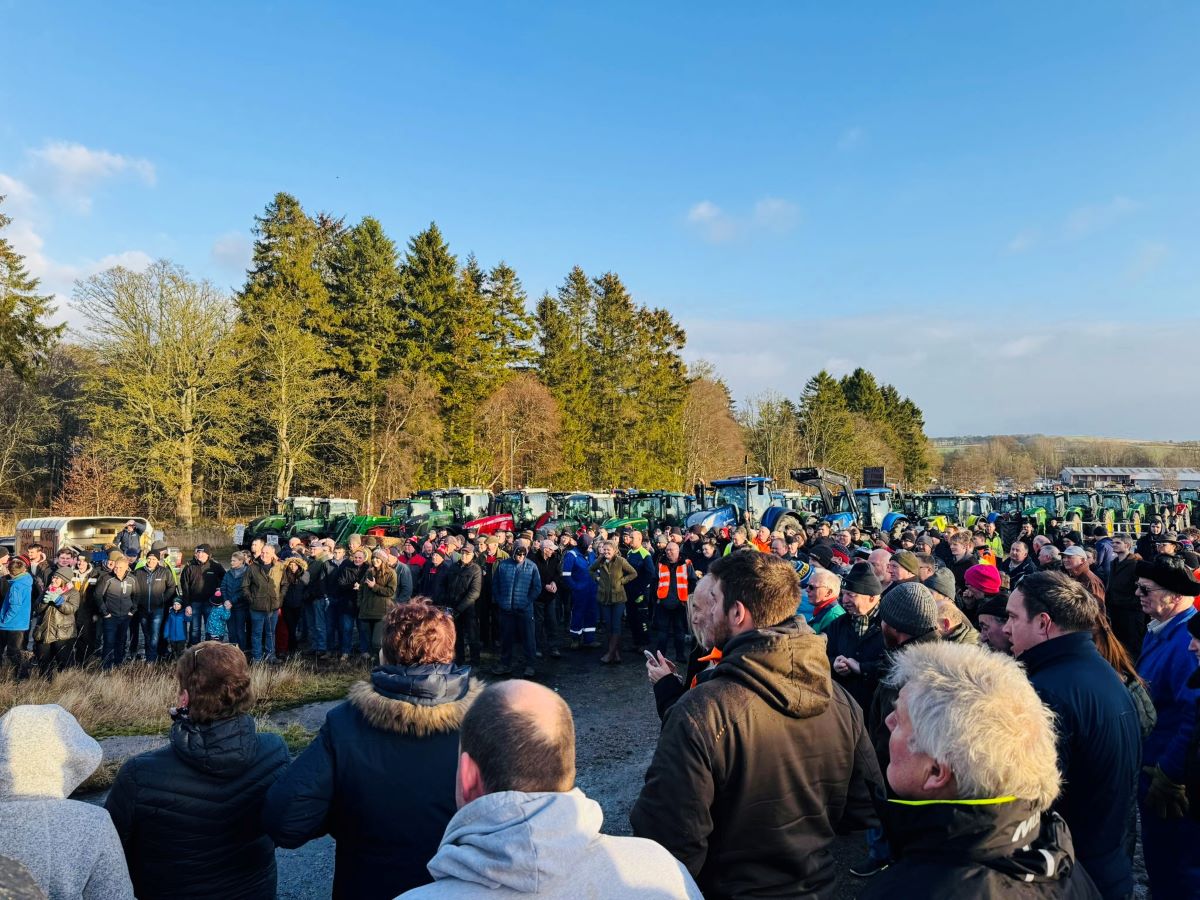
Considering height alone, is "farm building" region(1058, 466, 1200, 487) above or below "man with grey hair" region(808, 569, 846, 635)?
below

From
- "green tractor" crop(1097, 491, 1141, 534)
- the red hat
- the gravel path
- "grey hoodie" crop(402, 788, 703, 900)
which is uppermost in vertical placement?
"grey hoodie" crop(402, 788, 703, 900)

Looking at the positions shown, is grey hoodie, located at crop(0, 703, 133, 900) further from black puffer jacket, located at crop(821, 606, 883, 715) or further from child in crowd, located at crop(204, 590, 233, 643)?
child in crowd, located at crop(204, 590, 233, 643)

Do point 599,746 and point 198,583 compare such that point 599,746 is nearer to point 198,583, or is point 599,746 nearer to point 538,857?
point 538,857

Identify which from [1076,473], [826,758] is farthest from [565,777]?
[1076,473]

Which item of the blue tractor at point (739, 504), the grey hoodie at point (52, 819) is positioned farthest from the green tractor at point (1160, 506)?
the grey hoodie at point (52, 819)

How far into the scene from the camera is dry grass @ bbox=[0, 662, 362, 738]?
7.39 m

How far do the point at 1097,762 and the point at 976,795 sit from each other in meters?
1.73

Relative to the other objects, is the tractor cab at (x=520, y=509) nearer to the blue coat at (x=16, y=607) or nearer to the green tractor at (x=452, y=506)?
the green tractor at (x=452, y=506)

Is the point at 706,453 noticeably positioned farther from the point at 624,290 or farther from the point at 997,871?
the point at 997,871

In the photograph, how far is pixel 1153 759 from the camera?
363 centimetres

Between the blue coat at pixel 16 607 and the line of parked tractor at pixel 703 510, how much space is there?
12.4m

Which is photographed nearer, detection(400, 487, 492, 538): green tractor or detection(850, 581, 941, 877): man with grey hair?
detection(850, 581, 941, 877): man with grey hair

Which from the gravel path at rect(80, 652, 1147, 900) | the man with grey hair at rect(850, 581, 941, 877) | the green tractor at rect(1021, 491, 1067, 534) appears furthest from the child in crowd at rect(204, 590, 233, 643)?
the green tractor at rect(1021, 491, 1067, 534)

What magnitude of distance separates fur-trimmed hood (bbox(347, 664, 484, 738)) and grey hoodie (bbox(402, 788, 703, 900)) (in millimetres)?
1078
